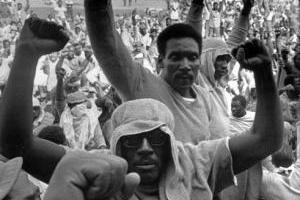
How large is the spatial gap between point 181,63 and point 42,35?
3.65 feet

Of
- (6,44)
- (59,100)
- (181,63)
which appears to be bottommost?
(6,44)

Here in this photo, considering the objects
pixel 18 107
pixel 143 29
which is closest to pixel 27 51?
pixel 18 107

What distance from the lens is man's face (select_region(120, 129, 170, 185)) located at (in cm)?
254

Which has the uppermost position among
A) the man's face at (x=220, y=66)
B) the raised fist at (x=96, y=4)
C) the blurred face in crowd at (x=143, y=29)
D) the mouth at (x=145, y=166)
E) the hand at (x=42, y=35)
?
the hand at (x=42, y=35)

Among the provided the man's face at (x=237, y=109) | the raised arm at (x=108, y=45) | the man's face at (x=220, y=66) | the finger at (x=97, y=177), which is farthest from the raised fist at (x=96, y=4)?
the man's face at (x=237, y=109)

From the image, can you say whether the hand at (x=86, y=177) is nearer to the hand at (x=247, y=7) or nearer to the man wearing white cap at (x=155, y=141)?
the man wearing white cap at (x=155, y=141)

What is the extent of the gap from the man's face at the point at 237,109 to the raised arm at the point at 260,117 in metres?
3.53

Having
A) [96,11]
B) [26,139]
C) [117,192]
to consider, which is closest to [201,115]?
[96,11]

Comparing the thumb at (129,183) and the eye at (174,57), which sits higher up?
the thumb at (129,183)

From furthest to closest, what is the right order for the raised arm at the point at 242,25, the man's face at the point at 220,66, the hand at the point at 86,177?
1. the man's face at the point at 220,66
2. the raised arm at the point at 242,25
3. the hand at the point at 86,177

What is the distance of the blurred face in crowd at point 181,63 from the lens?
3467mm

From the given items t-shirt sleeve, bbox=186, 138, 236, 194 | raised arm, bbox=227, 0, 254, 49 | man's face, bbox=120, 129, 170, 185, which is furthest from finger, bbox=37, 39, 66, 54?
raised arm, bbox=227, 0, 254, 49

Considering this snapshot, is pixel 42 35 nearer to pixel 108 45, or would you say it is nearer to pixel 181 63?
pixel 108 45

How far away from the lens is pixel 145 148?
253 cm
